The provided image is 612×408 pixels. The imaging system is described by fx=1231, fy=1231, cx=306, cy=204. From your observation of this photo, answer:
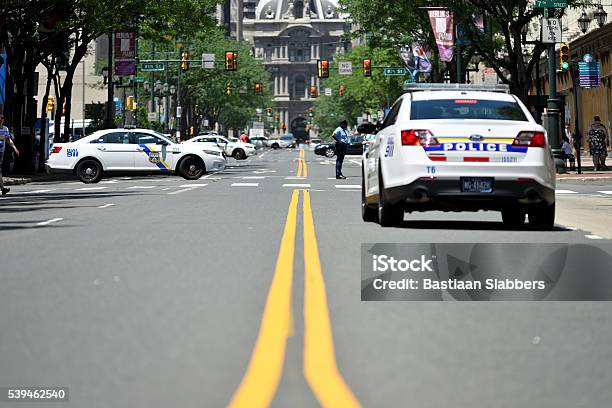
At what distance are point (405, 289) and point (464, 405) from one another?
13.2 ft

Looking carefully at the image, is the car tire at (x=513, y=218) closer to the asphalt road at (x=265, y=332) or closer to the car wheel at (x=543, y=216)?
the car wheel at (x=543, y=216)

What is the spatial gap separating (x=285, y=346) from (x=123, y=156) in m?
30.9

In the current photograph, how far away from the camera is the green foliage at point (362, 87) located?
8556 centimetres

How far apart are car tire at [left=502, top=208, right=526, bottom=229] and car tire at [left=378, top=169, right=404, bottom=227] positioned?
158 centimetres

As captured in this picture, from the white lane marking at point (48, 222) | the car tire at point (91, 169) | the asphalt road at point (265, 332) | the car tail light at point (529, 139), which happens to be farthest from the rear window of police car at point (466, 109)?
the car tire at point (91, 169)

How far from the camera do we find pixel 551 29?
120 ft

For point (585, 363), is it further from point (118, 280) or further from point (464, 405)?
point (118, 280)

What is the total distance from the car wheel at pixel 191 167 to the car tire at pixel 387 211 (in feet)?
74.2

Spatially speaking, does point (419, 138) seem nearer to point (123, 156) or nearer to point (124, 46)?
point (123, 156)

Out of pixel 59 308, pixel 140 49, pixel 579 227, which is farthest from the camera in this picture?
pixel 140 49

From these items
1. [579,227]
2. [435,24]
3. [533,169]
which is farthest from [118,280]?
Answer: [435,24]

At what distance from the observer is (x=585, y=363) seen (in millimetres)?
6617

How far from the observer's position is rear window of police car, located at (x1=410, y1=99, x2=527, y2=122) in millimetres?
15383

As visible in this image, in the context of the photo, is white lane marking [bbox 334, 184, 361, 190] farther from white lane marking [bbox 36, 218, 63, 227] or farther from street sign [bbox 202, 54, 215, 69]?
street sign [bbox 202, 54, 215, 69]
